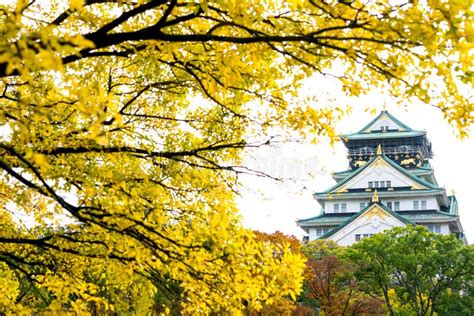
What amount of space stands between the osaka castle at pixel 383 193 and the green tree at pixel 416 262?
58.4 feet

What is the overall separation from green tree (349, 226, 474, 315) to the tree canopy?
777 inches

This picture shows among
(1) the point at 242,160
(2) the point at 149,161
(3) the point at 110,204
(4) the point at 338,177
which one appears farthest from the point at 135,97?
(4) the point at 338,177

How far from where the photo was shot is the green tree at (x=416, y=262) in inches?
1002

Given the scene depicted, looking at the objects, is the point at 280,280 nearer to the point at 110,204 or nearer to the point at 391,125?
the point at 110,204

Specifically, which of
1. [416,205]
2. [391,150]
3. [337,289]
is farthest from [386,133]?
[337,289]

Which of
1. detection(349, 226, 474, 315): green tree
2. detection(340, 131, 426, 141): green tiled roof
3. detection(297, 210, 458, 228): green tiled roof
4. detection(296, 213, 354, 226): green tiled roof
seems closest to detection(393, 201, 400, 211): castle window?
detection(297, 210, 458, 228): green tiled roof

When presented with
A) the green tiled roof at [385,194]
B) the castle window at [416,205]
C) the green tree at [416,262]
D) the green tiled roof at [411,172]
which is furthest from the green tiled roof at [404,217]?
the green tree at [416,262]

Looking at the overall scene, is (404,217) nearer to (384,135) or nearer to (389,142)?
(384,135)

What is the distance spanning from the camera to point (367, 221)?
45281 millimetres

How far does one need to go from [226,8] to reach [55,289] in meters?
3.43

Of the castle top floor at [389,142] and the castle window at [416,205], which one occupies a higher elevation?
the castle top floor at [389,142]

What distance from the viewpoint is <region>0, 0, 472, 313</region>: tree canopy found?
418 cm

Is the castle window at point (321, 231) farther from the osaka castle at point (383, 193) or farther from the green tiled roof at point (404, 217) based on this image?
the green tiled roof at point (404, 217)

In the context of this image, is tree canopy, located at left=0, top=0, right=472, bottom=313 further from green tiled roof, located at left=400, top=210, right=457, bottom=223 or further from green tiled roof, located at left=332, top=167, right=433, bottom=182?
green tiled roof, located at left=332, top=167, right=433, bottom=182
